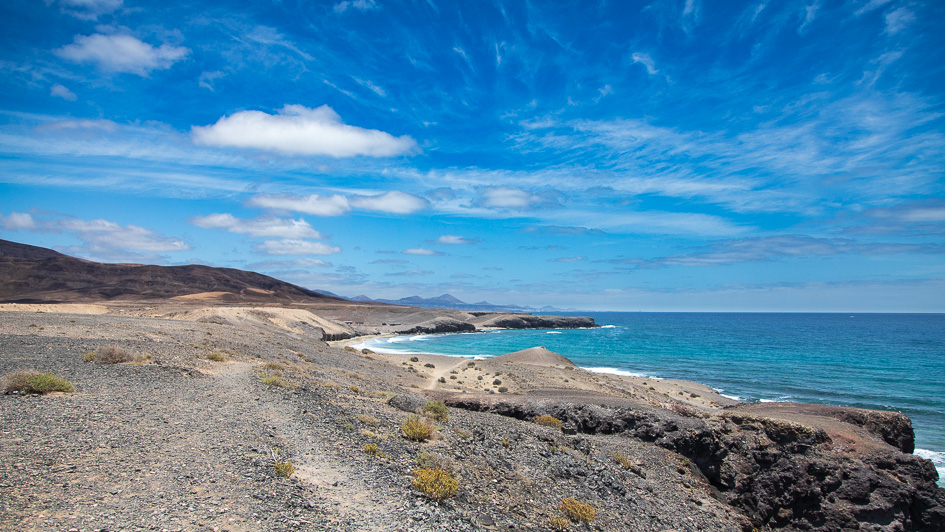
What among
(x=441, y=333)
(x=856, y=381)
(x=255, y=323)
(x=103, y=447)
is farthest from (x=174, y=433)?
(x=441, y=333)

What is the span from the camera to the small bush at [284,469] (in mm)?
7324

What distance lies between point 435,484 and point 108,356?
14131 mm

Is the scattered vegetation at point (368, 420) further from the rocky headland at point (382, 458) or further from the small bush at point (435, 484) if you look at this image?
the small bush at point (435, 484)

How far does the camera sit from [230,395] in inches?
495

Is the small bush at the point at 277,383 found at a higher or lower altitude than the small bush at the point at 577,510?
higher

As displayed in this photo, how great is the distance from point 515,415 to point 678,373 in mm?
30627

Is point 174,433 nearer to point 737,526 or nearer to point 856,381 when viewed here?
point 737,526

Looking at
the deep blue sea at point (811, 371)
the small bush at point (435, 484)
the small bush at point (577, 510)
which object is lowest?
the deep blue sea at point (811, 371)

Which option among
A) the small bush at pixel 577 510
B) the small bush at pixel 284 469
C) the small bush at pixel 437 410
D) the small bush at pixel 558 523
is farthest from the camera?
the small bush at pixel 437 410

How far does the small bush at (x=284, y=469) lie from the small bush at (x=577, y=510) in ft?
16.5

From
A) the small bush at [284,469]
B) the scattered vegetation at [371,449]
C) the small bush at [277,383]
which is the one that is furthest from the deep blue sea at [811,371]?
the small bush at [277,383]

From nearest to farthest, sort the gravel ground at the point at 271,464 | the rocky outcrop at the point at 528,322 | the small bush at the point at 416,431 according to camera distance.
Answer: the gravel ground at the point at 271,464 → the small bush at the point at 416,431 → the rocky outcrop at the point at 528,322

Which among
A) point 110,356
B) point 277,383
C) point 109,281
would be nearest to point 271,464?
point 277,383

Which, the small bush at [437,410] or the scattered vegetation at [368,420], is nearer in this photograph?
the scattered vegetation at [368,420]
